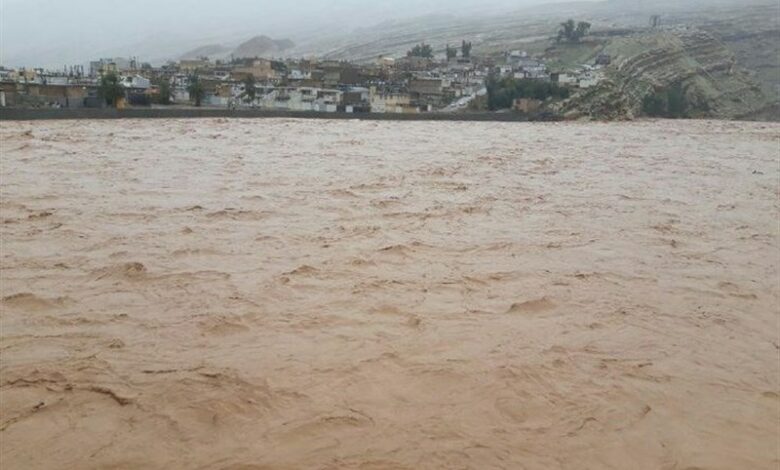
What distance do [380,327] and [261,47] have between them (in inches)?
3676

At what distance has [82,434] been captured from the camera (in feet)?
10.5

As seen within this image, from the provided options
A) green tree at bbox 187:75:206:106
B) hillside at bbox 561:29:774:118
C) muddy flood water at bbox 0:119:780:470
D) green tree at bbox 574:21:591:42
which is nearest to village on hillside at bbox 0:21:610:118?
green tree at bbox 187:75:206:106

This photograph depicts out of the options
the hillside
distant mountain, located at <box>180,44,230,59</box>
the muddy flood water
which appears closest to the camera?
the muddy flood water

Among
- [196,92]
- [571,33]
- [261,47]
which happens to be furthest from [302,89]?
[261,47]

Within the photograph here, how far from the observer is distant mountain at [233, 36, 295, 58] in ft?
293

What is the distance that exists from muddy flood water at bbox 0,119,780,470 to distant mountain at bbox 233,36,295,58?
82772 millimetres

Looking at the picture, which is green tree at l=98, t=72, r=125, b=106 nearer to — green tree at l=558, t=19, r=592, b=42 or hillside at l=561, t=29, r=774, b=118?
hillside at l=561, t=29, r=774, b=118

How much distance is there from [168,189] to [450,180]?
488 centimetres

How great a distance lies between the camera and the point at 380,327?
4.71 metres

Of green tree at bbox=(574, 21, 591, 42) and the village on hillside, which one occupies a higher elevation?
green tree at bbox=(574, 21, 591, 42)

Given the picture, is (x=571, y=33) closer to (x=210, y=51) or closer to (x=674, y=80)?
(x=674, y=80)

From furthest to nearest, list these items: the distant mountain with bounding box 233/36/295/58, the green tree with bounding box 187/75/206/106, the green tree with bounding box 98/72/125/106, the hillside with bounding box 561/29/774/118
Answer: the distant mountain with bounding box 233/36/295/58 < the hillside with bounding box 561/29/774/118 < the green tree with bounding box 187/75/206/106 < the green tree with bounding box 98/72/125/106

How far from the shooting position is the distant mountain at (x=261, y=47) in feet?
293

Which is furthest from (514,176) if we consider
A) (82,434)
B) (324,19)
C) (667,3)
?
(324,19)
